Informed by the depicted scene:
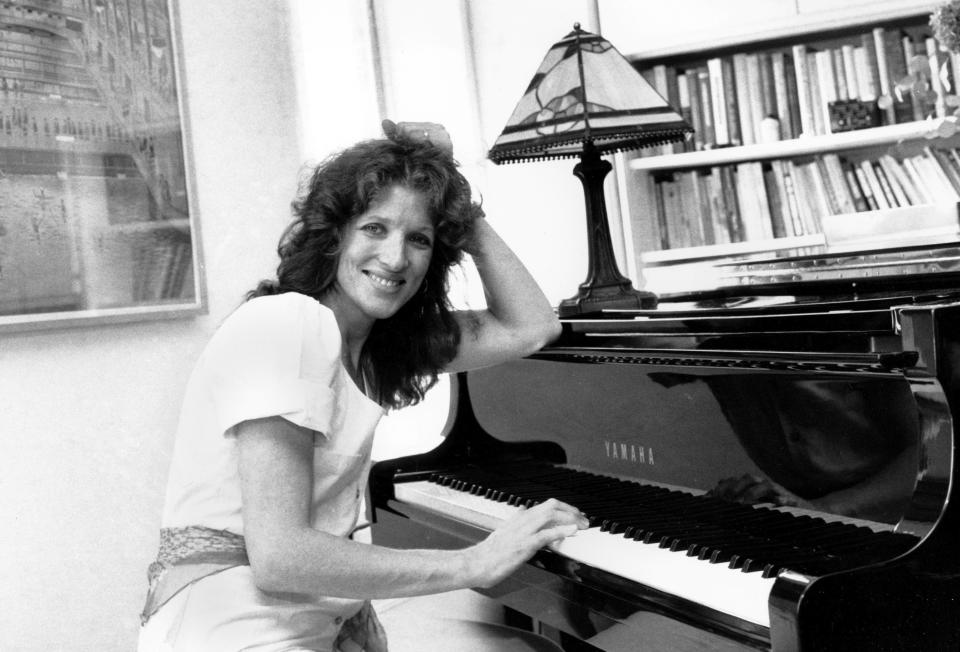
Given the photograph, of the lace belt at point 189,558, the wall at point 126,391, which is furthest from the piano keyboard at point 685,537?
the wall at point 126,391

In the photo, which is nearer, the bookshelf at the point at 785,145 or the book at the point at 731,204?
the bookshelf at the point at 785,145

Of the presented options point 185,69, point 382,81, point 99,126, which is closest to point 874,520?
point 99,126

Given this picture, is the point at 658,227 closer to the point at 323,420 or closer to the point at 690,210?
the point at 690,210

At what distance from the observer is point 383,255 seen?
4.56 ft

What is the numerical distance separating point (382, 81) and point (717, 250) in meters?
1.30

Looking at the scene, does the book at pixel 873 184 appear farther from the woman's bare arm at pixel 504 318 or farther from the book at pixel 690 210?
the woman's bare arm at pixel 504 318

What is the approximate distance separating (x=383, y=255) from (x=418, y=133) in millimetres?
236

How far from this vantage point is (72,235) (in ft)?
7.29

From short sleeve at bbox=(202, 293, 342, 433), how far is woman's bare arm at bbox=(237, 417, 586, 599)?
0.02 metres

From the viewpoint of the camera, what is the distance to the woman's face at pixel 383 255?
139 cm

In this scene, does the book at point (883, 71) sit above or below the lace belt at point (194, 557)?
above

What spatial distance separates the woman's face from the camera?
1390mm

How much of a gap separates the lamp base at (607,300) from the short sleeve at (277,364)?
0.78 metres

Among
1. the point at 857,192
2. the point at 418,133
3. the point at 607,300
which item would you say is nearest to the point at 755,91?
the point at 857,192
